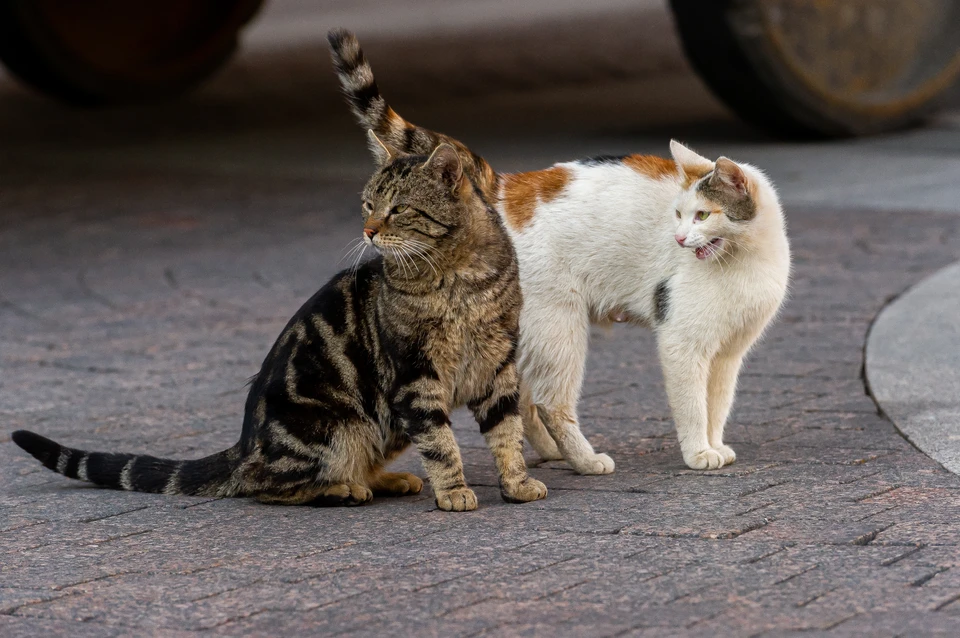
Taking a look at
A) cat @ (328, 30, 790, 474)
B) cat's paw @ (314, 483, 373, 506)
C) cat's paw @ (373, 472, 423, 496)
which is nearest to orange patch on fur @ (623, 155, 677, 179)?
cat @ (328, 30, 790, 474)

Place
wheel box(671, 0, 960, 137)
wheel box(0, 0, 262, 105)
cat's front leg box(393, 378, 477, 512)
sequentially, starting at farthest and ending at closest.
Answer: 1. wheel box(0, 0, 262, 105)
2. wheel box(671, 0, 960, 137)
3. cat's front leg box(393, 378, 477, 512)

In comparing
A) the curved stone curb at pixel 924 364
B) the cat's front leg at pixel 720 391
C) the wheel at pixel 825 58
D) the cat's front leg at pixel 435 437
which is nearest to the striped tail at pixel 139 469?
the cat's front leg at pixel 435 437

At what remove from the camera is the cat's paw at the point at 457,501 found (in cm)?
392

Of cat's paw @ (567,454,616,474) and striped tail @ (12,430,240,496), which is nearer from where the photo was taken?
striped tail @ (12,430,240,496)

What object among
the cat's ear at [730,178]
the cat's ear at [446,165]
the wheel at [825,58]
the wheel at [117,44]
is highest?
the wheel at [117,44]

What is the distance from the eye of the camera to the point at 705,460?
420 centimetres

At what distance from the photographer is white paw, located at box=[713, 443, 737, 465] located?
14.0 feet

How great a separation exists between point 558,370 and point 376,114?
0.98 metres

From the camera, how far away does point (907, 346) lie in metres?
5.50

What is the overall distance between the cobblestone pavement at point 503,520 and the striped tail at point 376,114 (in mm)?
959

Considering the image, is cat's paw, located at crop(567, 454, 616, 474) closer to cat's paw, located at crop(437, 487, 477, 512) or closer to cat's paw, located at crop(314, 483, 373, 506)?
cat's paw, located at crop(437, 487, 477, 512)

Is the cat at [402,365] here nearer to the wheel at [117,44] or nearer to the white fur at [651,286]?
the white fur at [651,286]

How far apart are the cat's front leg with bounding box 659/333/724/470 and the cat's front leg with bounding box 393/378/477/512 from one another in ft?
2.37

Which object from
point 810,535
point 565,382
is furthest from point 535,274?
point 810,535
